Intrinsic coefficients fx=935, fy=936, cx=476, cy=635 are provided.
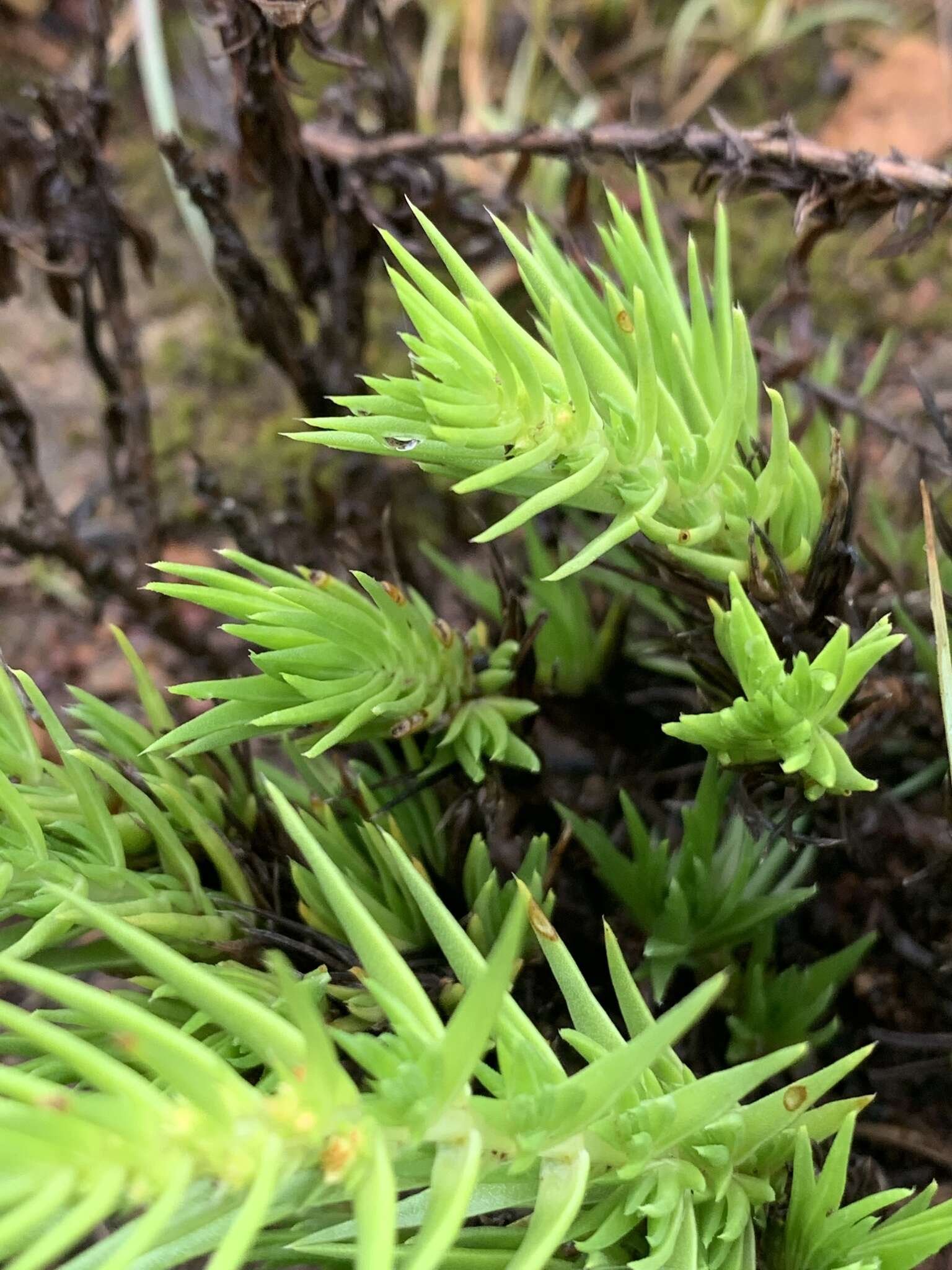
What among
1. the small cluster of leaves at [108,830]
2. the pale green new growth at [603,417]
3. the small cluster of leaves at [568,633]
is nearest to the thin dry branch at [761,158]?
the pale green new growth at [603,417]

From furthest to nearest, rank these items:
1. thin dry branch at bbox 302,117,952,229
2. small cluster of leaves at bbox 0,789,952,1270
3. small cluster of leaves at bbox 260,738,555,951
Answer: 1. thin dry branch at bbox 302,117,952,229
2. small cluster of leaves at bbox 260,738,555,951
3. small cluster of leaves at bbox 0,789,952,1270

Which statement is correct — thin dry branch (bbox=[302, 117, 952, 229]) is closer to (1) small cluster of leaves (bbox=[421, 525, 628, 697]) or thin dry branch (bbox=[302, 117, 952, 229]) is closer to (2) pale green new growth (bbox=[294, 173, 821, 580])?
(2) pale green new growth (bbox=[294, 173, 821, 580])

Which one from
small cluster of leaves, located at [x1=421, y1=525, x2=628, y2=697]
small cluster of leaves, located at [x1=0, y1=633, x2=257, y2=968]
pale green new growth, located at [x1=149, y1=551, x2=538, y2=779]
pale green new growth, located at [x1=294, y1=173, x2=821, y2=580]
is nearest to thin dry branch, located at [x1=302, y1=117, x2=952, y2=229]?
pale green new growth, located at [x1=294, y1=173, x2=821, y2=580]

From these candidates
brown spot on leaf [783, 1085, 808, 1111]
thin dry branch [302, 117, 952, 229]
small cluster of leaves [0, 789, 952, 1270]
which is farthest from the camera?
thin dry branch [302, 117, 952, 229]

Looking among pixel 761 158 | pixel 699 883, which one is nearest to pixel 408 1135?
pixel 699 883

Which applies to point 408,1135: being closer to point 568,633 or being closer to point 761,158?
point 568,633

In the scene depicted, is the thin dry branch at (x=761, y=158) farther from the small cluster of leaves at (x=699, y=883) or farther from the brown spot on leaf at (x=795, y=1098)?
→ the brown spot on leaf at (x=795, y=1098)

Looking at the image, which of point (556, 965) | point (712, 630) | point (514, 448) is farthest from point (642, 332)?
point (556, 965)
